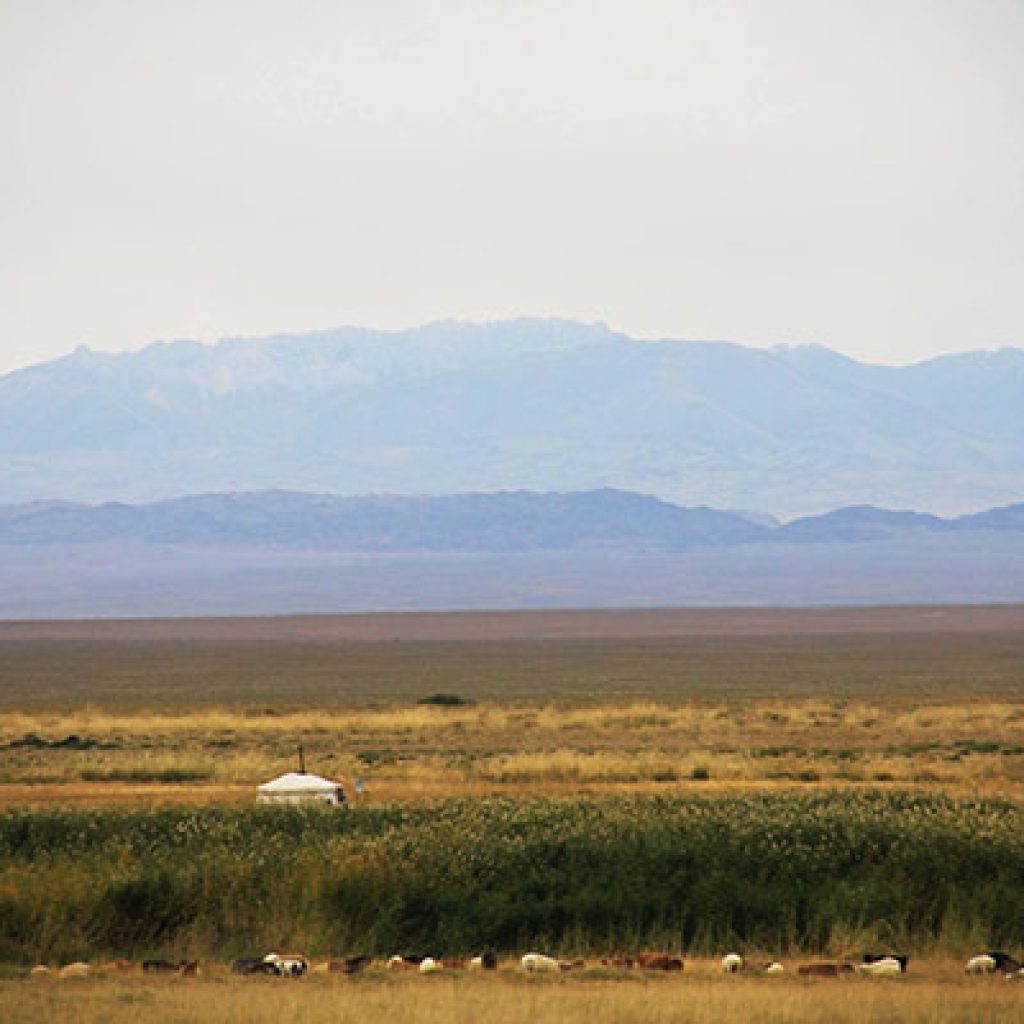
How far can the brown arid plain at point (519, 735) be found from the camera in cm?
1519

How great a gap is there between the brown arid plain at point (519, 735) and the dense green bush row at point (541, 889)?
3.37 feet

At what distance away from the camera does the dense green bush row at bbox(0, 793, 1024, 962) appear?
18.6 metres

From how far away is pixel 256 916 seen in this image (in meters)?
19.0

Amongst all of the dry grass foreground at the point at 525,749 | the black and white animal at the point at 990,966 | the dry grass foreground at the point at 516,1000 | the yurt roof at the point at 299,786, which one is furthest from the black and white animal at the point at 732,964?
the dry grass foreground at the point at 525,749

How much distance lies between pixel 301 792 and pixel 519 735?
67.6ft

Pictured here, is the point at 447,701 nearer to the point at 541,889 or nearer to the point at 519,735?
the point at 519,735

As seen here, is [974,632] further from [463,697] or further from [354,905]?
[354,905]

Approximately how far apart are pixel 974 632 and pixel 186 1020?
105 meters

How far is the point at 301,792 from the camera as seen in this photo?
26172 millimetres

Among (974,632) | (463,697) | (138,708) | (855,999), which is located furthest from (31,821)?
(974,632)

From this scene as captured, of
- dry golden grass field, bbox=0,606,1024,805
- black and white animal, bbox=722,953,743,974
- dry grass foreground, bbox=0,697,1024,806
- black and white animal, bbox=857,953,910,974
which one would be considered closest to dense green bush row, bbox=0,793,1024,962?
black and white animal, bbox=857,953,910,974

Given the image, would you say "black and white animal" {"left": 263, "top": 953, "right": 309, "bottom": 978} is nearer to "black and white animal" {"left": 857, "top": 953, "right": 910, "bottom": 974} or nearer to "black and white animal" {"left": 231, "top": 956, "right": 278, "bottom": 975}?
"black and white animal" {"left": 231, "top": 956, "right": 278, "bottom": 975}

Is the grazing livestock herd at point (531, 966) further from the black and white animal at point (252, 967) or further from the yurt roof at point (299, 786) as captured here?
the yurt roof at point (299, 786)

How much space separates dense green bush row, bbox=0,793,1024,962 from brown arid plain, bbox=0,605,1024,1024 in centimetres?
103
